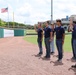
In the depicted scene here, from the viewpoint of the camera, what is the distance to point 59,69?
33.7 ft

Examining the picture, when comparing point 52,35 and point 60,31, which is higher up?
point 60,31

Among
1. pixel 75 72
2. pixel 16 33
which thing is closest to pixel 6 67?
pixel 75 72

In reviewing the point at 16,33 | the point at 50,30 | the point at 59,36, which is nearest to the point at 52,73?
the point at 59,36

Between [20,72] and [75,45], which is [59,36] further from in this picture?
[20,72]

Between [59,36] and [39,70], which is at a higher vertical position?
[59,36]

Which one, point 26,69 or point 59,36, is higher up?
point 59,36

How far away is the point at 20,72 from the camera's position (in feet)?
31.7

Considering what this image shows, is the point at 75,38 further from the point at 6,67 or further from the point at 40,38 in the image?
the point at 40,38

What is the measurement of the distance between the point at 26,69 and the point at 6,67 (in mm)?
954

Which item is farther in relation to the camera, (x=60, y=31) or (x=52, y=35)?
(x=52, y=35)

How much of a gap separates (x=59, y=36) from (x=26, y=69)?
2.54m

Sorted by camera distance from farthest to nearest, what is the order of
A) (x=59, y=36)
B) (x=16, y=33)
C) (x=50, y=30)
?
(x=16, y=33)
(x=50, y=30)
(x=59, y=36)

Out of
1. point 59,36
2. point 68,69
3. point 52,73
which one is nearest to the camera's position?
point 52,73

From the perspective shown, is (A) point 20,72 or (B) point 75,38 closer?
(A) point 20,72
